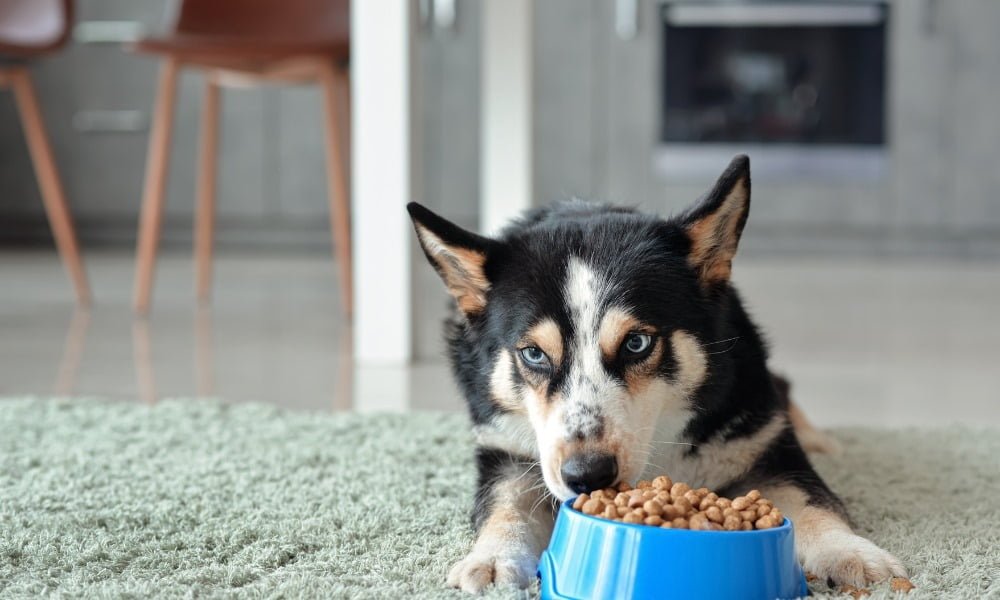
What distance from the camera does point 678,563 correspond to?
1.16 meters

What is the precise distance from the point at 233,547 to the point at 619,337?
0.55 meters

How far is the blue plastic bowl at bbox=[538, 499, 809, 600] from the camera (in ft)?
3.82

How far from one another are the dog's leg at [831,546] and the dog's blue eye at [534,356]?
1.20 feet

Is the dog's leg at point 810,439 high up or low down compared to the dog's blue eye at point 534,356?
down

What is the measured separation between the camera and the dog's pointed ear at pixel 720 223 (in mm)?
1431

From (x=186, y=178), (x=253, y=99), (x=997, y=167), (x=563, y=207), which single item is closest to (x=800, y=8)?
(x=997, y=167)

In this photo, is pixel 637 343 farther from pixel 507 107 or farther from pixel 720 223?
pixel 507 107

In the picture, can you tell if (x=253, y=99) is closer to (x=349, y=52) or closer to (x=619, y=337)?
(x=349, y=52)

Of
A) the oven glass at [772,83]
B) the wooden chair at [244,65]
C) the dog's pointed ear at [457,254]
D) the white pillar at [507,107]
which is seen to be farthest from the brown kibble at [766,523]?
the oven glass at [772,83]

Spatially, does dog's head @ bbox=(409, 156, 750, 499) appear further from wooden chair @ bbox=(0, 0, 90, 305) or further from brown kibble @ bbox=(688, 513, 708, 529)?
wooden chair @ bbox=(0, 0, 90, 305)

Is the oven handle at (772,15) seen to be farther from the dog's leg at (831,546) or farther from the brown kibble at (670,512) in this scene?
the brown kibble at (670,512)

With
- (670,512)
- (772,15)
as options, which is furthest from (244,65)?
(772,15)

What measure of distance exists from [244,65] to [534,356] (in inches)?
107

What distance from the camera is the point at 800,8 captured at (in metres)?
5.86
